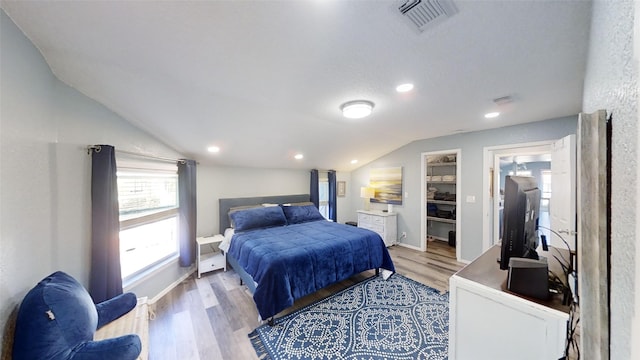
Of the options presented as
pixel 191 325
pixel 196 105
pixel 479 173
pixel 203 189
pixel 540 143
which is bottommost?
pixel 191 325

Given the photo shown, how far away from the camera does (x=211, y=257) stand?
3.45m

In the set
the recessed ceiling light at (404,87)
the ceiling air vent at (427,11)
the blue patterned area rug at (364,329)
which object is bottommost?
the blue patterned area rug at (364,329)

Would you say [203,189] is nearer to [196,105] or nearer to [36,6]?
[196,105]

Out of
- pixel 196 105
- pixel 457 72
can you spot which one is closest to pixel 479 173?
pixel 457 72

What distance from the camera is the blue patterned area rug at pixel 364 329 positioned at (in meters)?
1.88

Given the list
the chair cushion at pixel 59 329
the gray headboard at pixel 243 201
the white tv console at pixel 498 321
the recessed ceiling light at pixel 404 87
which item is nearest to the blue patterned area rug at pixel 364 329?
the white tv console at pixel 498 321

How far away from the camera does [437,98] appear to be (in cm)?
217

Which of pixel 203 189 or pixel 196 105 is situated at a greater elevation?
pixel 196 105

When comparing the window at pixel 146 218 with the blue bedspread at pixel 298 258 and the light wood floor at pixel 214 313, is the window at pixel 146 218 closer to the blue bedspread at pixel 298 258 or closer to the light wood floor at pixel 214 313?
the light wood floor at pixel 214 313

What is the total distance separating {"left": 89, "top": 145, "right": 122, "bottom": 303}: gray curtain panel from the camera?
1847 millimetres

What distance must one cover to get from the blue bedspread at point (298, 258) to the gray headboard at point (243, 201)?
26.4 inches

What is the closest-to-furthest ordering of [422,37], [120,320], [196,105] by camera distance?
[422,37], [120,320], [196,105]

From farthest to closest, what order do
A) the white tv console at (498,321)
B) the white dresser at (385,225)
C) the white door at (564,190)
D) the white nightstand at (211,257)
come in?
the white dresser at (385,225), the white nightstand at (211,257), the white door at (564,190), the white tv console at (498,321)

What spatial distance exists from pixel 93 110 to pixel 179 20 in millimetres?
1484
